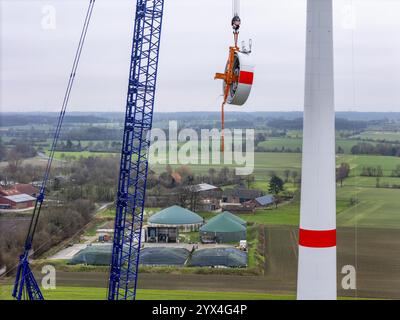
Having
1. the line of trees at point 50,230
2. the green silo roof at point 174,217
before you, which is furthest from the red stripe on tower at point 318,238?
the green silo roof at point 174,217

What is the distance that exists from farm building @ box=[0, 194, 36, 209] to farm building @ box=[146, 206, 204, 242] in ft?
50.4

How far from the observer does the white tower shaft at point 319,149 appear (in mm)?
10930

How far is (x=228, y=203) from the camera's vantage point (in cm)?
5003

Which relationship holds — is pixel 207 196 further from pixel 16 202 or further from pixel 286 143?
pixel 286 143

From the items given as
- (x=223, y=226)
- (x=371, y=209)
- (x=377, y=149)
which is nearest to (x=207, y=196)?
(x=223, y=226)

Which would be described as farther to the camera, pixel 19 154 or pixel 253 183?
pixel 19 154

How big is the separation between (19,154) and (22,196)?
31.3m

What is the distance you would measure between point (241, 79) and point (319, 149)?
263cm

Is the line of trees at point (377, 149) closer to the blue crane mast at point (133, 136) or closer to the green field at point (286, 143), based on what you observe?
the green field at point (286, 143)

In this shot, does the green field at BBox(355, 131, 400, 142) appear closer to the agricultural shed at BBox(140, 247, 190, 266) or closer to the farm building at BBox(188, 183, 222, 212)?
the farm building at BBox(188, 183, 222, 212)

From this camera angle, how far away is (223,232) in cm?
3609

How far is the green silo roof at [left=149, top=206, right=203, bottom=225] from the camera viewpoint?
3847 centimetres
